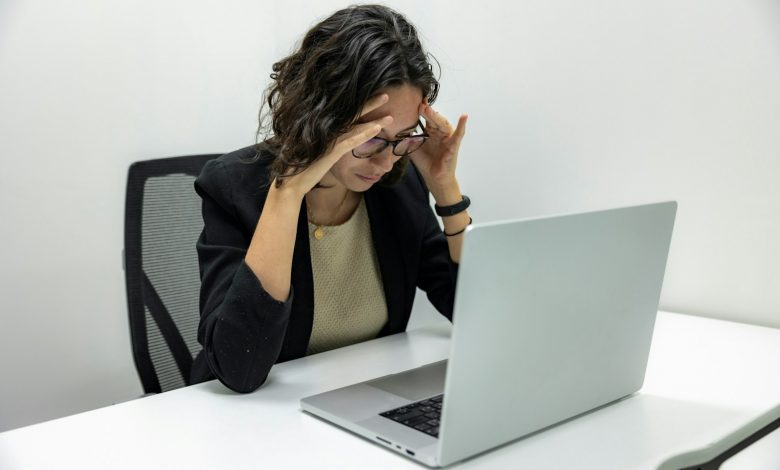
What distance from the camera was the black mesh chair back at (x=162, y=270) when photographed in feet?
4.59

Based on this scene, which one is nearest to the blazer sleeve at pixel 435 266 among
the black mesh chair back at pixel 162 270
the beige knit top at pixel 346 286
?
the beige knit top at pixel 346 286

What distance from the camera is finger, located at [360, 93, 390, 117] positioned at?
1.12 m

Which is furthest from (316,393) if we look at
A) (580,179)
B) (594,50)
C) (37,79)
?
(37,79)

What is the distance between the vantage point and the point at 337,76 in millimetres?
1128

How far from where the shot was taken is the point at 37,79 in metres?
1.70

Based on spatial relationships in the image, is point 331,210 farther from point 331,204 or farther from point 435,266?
point 435,266

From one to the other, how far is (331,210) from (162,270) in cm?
36

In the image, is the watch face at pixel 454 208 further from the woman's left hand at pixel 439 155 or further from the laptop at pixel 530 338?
the laptop at pixel 530 338

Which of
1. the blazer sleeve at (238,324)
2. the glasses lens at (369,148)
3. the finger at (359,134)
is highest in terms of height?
the finger at (359,134)

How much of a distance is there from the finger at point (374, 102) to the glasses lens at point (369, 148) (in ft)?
0.15

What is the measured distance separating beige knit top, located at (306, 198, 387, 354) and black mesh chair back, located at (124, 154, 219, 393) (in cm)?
30

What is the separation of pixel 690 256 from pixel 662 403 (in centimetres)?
56

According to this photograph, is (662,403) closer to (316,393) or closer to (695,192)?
(316,393)

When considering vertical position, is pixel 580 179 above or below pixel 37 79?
below
